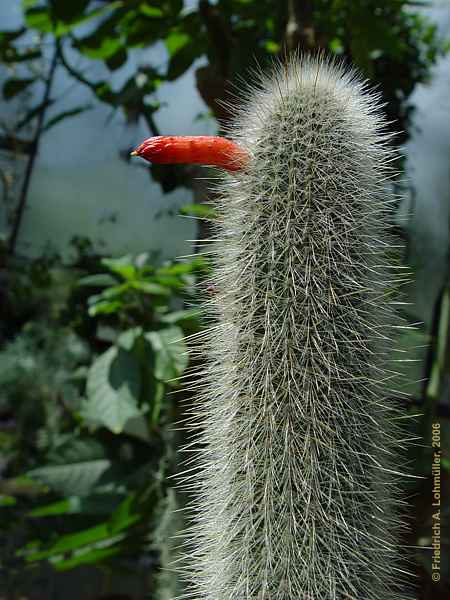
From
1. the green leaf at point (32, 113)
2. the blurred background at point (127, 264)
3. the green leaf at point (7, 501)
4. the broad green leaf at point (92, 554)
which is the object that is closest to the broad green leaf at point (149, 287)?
the blurred background at point (127, 264)

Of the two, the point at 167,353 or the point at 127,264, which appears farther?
the point at 127,264

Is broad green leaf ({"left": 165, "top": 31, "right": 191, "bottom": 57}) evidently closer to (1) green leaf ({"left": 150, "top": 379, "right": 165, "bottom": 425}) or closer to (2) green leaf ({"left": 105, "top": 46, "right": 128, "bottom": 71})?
(2) green leaf ({"left": 105, "top": 46, "right": 128, "bottom": 71})

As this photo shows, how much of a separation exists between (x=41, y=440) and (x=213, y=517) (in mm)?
1663

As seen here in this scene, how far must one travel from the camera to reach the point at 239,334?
0.58 m

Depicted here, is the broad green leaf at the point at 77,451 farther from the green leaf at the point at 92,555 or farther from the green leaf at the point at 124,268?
the green leaf at the point at 124,268

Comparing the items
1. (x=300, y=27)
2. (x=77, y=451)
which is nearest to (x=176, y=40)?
(x=300, y=27)

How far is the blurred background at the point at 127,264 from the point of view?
1186 mm

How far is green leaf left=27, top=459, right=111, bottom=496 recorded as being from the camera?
4.54 feet

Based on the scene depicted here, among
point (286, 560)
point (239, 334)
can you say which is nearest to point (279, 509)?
point (286, 560)

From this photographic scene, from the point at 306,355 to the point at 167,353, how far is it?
2.08ft

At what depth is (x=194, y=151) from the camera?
0.56m

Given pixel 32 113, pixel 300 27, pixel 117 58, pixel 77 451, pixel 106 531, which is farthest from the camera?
pixel 32 113

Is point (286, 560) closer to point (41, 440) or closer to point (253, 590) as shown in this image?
point (253, 590)

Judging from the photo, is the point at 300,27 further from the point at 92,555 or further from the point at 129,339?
the point at 92,555
